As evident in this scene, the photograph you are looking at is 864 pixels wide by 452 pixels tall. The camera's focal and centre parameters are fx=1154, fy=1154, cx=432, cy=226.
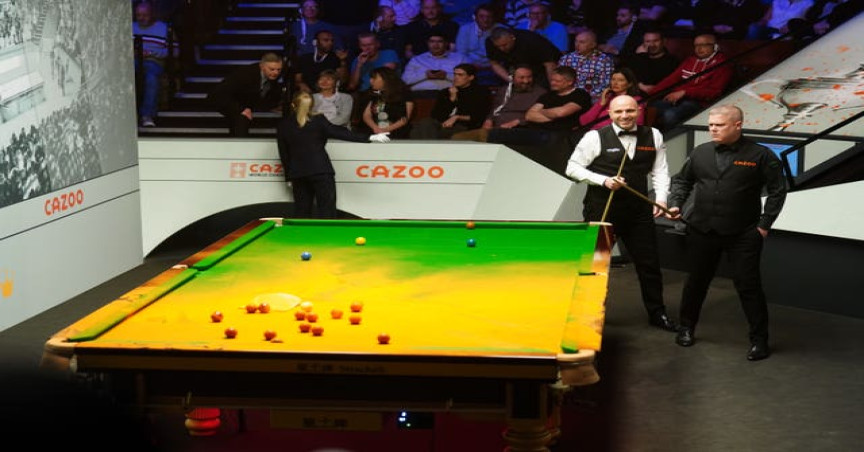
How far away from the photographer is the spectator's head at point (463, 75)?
1045cm

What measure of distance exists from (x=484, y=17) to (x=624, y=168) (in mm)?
4909

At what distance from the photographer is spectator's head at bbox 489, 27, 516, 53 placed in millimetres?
11141

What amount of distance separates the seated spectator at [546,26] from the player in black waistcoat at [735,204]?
16.1 feet

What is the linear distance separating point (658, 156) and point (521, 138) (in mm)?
3011

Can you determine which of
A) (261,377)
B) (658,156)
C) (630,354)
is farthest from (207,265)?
(658,156)

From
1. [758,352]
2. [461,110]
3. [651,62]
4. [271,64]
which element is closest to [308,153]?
[271,64]

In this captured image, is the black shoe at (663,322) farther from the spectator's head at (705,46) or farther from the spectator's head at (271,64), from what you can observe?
the spectator's head at (271,64)

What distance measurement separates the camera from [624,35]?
1106cm

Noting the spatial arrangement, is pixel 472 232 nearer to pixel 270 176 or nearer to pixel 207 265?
pixel 207 265

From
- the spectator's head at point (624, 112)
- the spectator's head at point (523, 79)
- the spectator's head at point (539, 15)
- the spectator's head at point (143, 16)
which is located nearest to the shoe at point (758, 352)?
the spectator's head at point (624, 112)

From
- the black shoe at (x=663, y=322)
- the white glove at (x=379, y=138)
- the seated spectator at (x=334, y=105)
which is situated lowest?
the black shoe at (x=663, y=322)

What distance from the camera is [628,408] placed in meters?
5.46

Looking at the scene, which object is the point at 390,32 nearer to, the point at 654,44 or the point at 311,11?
the point at 311,11

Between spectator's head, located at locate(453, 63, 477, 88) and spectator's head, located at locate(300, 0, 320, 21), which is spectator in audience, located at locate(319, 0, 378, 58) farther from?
spectator's head, located at locate(453, 63, 477, 88)
